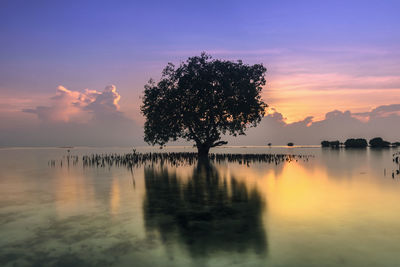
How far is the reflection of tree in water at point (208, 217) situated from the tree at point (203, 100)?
122 feet

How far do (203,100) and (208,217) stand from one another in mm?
47195

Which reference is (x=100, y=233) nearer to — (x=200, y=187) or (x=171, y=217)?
(x=171, y=217)

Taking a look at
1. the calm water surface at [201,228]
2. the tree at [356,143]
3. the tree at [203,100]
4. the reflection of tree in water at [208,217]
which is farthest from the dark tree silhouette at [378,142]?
the reflection of tree in water at [208,217]

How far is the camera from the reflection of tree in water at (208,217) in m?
11.2

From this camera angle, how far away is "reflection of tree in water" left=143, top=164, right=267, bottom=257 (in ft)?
36.7

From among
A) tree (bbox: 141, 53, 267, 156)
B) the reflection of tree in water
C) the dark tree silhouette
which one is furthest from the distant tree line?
the reflection of tree in water

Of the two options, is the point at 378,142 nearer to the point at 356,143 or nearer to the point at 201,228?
the point at 356,143

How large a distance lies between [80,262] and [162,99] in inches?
2159

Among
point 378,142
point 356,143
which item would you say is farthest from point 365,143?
point 378,142

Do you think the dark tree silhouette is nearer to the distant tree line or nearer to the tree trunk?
the distant tree line

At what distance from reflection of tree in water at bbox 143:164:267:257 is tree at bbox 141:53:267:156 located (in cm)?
3729

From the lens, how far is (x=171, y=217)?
50.5 ft

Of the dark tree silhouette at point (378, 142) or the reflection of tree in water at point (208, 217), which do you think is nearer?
the reflection of tree in water at point (208, 217)

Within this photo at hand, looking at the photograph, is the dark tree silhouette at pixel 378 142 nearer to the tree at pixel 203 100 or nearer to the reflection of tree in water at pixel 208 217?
the tree at pixel 203 100
